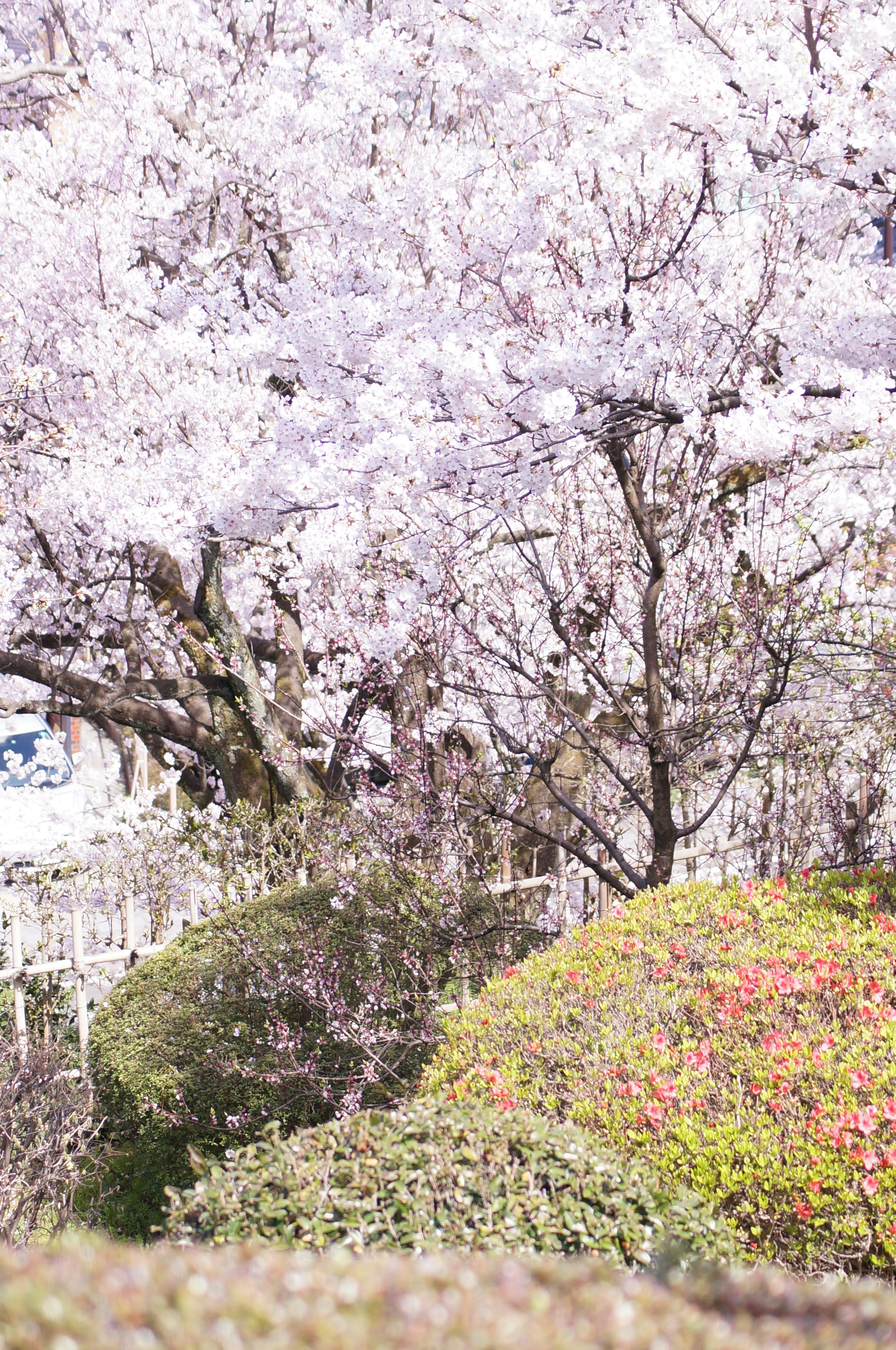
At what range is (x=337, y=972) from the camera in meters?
5.36

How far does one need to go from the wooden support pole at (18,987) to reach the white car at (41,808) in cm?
138

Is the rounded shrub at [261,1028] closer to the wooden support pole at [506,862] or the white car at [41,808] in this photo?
the wooden support pole at [506,862]

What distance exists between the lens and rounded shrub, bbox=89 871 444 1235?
17.0ft

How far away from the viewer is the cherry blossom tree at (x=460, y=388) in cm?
514

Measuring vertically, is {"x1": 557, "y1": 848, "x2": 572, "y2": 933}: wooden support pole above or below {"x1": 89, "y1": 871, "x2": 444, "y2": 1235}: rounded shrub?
above

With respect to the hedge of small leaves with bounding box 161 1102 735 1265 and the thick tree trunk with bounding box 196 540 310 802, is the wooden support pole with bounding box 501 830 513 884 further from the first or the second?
the hedge of small leaves with bounding box 161 1102 735 1265

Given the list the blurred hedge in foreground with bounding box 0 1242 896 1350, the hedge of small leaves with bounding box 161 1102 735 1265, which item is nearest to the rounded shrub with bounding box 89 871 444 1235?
the hedge of small leaves with bounding box 161 1102 735 1265

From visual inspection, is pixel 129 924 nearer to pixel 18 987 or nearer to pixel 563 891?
pixel 18 987

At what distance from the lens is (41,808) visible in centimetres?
1124

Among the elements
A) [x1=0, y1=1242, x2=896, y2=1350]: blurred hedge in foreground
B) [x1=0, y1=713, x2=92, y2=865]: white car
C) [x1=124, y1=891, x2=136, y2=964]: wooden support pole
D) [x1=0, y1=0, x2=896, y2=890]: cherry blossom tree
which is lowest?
[x1=0, y1=1242, x2=896, y2=1350]: blurred hedge in foreground

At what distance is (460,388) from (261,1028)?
11.2 ft

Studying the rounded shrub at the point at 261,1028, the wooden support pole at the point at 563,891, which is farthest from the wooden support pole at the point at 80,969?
the wooden support pole at the point at 563,891

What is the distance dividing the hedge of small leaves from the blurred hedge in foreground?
975 millimetres

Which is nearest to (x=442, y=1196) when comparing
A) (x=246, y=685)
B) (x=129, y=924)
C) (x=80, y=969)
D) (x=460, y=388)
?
(x=460, y=388)
